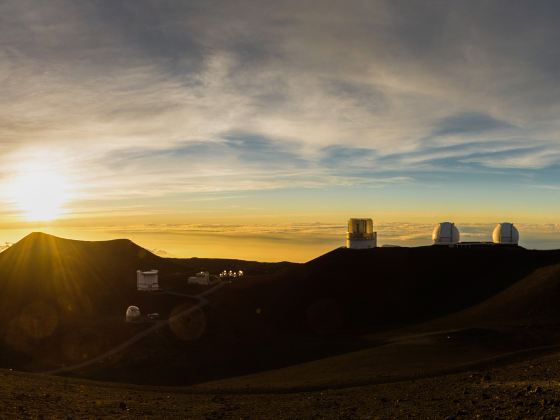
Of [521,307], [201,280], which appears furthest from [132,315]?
[521,307]

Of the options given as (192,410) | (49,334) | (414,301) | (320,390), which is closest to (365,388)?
(320,390)

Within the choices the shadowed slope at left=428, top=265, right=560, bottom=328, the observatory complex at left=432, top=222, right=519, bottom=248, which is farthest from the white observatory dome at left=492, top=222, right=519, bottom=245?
the shadowed slope at left=428, top=265, right=560, bottom=328

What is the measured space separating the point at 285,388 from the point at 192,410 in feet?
23.9

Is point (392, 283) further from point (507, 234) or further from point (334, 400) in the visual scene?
point (334, 400)

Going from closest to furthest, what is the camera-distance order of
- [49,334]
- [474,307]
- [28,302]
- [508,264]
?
[474,307]
[49,334]
[508,264]
[28,302]

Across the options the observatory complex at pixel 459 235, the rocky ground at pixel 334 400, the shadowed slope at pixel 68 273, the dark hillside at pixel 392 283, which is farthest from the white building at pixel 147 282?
the rocky ground at pixel 334 400

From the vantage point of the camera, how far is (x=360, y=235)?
90062 millimetres

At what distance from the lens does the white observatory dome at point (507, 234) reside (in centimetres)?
8550

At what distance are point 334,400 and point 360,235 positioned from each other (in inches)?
2726

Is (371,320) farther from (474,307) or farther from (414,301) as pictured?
(474,307)

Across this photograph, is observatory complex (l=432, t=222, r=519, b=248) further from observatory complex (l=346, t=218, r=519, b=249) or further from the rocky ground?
the rocky ground

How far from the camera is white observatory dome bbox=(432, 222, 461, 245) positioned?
85938mm

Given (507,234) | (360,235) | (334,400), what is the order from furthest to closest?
(360,235) → (507,234) → (334,400)

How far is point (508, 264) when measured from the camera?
7312cm
